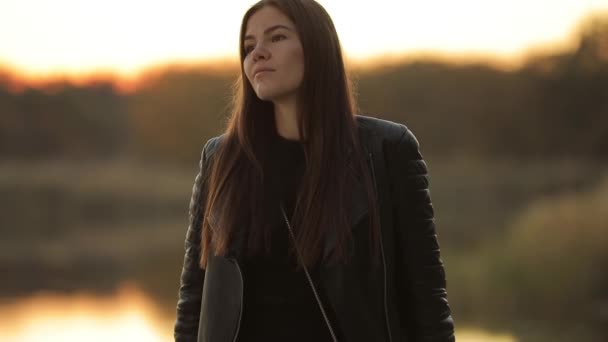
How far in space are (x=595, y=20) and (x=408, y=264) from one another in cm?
3212

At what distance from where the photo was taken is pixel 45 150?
116 feet

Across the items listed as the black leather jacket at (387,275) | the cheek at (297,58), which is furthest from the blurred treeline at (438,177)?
the black leather jacket at (387,275)

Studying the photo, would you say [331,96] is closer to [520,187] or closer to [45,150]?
[520,187]

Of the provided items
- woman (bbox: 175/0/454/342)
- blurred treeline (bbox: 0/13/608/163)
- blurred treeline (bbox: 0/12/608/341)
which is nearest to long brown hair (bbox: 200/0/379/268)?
woman (bbox: 175/0/454/342)

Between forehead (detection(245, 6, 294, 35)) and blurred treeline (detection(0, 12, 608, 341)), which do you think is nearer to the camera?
forehead (detection(245, 6, 294, 35))

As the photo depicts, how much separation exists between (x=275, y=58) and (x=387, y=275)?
516 millimetres

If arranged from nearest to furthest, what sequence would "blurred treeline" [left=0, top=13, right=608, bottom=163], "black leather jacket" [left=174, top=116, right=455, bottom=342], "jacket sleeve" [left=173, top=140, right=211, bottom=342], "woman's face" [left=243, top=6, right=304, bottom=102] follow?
"black leather jacket" [left=174, top=116, right=455, bottom=342] < "woman's face" [left=243, top=6, right=304, bottom=102] < "jacket sleeve" [left=173, top=140, right=211, bottom=342] < "blurred treeline" [left=0, top=13, right=608, bottom=163]

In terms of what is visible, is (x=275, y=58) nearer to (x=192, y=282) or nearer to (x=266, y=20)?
(x=266, y=20)

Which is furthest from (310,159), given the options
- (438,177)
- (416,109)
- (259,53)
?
(416,109)

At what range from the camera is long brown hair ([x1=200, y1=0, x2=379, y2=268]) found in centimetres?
220

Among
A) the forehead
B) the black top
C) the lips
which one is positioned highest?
the forehead

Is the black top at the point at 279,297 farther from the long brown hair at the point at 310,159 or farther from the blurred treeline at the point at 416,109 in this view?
the blurred treeline at the point at 416,109

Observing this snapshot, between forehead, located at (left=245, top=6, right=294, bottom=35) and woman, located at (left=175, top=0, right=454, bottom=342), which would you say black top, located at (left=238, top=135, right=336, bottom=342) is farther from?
forehead, located at (left=245, top=6, right=294, bottom=35)

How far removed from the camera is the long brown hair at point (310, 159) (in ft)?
7.20
